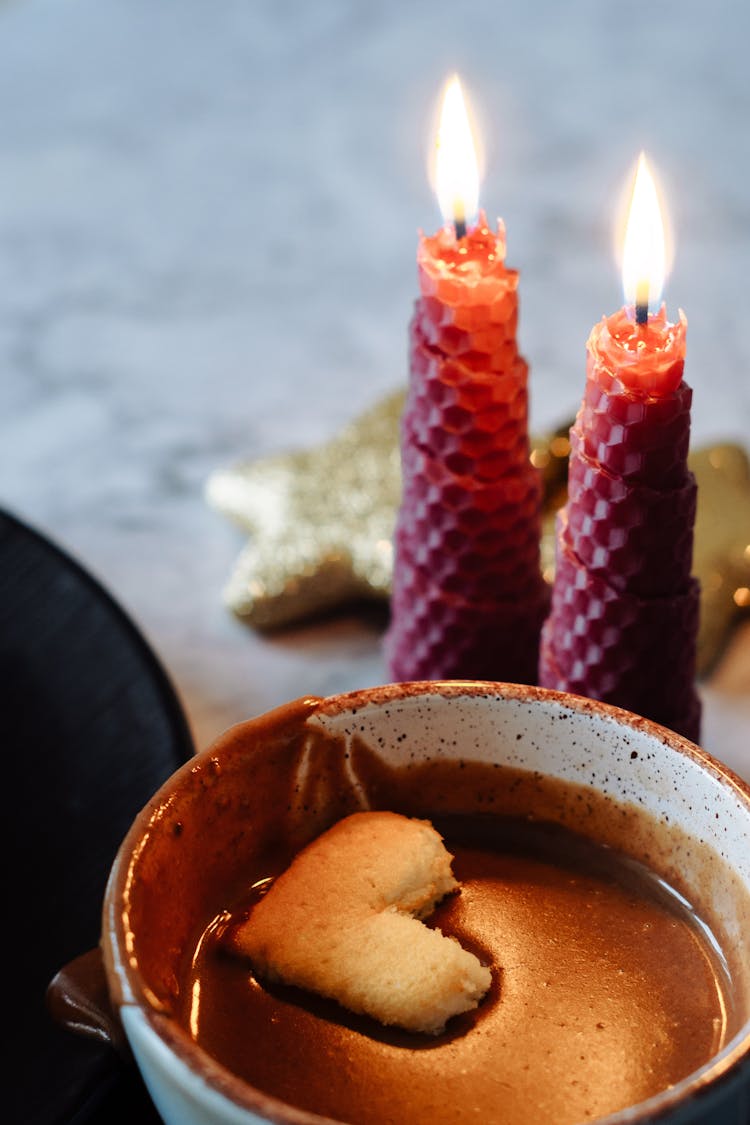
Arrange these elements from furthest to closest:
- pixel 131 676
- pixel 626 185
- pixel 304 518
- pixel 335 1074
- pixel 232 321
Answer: pixel 626 185 → pixel 232 321 → pixel 304 518 → pixel 131 676 → pixel 335 1074

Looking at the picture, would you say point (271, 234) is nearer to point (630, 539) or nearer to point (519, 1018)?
point (630, 539)

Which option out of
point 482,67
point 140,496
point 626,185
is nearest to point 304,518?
point 140,496

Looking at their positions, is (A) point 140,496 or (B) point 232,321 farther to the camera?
(B) point 232,321

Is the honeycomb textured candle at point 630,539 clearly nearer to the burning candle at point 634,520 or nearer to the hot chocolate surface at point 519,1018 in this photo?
the burning candle at point 634,520

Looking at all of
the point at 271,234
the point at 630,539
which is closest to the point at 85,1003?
the point at 630,539

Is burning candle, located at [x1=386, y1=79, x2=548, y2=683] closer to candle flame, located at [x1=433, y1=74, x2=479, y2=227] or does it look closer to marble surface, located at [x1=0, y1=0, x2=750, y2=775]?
candle flame, located at [x1=433, y1=74, x2=479, y2=227]

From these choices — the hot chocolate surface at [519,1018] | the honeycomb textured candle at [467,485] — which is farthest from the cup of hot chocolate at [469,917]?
the honeycomb textured candle at [467,485]

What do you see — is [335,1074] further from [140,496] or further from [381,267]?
[381,267]

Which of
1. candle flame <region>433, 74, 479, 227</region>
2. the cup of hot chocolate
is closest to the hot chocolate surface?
the cup of hot chocolate
